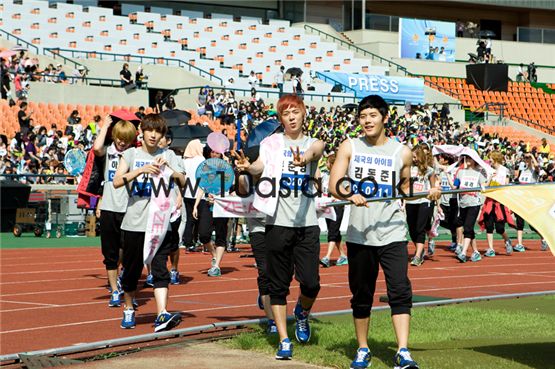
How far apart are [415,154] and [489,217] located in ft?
12.5

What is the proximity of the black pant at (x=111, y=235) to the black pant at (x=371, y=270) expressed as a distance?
4.02 m

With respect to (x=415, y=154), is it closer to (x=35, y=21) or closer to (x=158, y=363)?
(x=158, y=363)

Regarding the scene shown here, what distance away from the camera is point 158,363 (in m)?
8.48

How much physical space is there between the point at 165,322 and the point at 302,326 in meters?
1.40

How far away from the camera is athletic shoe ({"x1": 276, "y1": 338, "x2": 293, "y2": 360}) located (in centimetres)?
860

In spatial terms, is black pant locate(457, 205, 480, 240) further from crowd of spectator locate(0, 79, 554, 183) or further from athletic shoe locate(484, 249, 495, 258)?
crowd of spectator locate(0, 79, 554, 183)

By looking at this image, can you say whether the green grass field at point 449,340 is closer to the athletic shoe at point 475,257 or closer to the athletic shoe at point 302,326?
the athletic shoe at point 302,326

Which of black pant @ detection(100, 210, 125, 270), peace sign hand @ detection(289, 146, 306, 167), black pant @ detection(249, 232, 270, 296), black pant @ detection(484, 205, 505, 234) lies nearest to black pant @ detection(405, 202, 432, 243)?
black pant @ detection(484, 205, 505, 234)

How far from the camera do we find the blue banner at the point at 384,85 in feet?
157

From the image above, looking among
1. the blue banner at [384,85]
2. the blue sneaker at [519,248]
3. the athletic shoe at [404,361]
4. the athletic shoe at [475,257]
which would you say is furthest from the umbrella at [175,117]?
the blue banner at [384,85]

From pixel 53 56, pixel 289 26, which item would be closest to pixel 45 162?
pixel 53 56

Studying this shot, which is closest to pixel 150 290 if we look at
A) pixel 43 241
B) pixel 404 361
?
pixel 404 361

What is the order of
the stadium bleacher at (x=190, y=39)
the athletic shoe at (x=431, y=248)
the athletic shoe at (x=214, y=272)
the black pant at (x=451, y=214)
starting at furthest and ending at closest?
the stadium bleacher at (x=190, y=39) → the black pant at (x=451, y=214) → the athletic shoe at (x=431, y=248) → the athletic shoe at (x=214, y=272)

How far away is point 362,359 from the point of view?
8.18 metres
